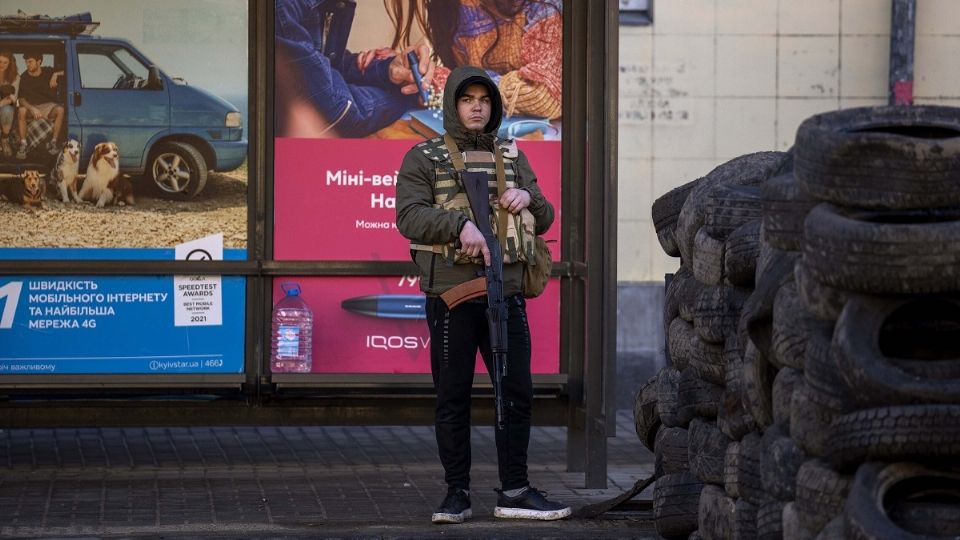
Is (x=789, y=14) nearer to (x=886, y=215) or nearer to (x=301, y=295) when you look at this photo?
(x=301, y=295)

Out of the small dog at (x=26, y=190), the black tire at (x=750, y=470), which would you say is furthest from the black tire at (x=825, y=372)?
the small dog at (x=26, y=190)

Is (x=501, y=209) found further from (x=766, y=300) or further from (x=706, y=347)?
(x=766, y=300)

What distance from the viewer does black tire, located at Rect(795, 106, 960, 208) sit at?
4.25 meters

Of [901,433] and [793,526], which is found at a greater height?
[901,433]

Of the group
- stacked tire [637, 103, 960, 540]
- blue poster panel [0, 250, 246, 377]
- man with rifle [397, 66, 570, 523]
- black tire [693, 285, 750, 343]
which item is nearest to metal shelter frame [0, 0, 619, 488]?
blue poster panel [0, 250, 246, 377]

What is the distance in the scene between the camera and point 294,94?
809 cm

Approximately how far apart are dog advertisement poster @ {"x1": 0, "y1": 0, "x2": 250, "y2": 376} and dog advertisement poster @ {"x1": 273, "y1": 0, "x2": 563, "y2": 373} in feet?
0.83

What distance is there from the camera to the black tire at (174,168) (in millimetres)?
8031

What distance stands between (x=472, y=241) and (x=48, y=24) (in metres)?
2.63

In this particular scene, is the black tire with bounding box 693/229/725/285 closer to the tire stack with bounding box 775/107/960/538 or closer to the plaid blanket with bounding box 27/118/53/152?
the tire stack with bounding box 775/107/960/538

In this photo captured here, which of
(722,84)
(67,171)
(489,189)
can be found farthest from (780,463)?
(722,84)

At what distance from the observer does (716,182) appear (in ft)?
19.8

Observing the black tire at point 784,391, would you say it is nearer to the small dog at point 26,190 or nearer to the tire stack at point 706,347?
the tire stack at point 706,347

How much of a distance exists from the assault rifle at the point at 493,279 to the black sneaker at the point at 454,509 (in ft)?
1.21
